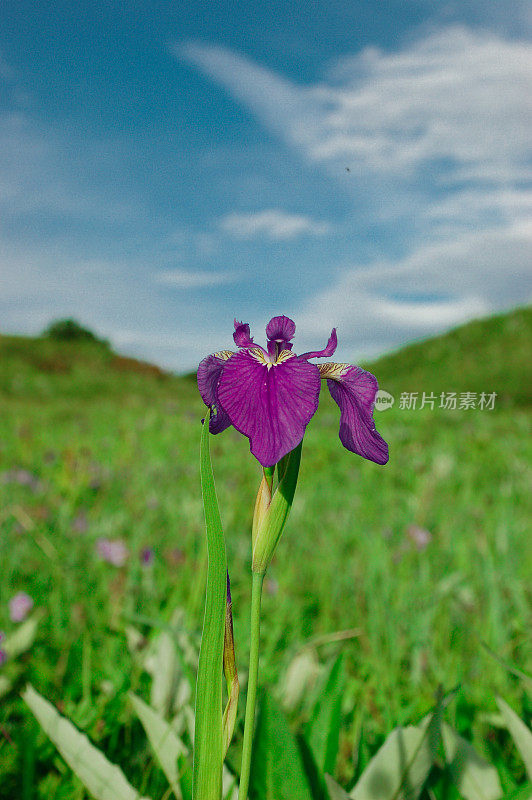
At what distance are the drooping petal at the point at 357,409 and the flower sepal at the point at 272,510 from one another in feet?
0.29

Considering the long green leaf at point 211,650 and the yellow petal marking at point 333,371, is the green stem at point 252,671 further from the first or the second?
the yellow petal marking at point 333,371

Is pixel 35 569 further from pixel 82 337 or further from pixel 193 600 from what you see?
pixel 82 337

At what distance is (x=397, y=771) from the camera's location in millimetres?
1188

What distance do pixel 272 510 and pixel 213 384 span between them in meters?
0.19

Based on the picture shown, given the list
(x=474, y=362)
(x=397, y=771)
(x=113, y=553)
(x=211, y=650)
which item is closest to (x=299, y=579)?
(x=113, y=553)

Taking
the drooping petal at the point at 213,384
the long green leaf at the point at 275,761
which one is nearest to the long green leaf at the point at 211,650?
the drooping petal at the point at 213,384

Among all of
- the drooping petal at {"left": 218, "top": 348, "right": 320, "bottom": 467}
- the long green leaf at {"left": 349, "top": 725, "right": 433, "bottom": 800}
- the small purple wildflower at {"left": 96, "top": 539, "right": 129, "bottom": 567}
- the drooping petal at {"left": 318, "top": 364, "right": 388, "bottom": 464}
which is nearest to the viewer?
the drooping petal at {"left": 218, "top": 348, "right": 320, "bottom": 467}

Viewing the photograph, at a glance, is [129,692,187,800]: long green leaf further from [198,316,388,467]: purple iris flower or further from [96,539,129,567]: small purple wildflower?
[96,539,129,567]: small purple wildflower

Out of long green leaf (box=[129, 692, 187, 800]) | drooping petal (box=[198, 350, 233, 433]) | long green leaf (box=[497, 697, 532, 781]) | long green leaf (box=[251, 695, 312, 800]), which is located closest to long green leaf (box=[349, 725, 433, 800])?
long green leaf (box=[251, 695, 312, 800])

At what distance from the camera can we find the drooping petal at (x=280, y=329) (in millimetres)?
894

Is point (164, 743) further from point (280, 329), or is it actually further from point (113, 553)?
point (113, 553)

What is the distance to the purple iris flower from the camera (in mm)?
782

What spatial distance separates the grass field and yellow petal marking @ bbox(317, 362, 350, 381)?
723 mm

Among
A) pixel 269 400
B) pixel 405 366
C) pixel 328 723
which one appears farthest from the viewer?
pixel 405 366
